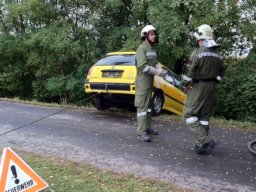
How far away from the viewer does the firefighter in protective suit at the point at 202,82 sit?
633 centimetres

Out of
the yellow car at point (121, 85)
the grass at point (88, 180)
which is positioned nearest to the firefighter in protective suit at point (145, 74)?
the grass at point (88, 180)

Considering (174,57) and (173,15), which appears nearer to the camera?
(173,15)

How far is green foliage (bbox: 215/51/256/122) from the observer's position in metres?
10.0

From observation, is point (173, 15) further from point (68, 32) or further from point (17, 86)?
point (17, 86)

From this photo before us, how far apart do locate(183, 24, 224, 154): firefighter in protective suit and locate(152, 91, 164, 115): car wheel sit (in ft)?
11.0

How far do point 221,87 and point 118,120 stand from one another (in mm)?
3096

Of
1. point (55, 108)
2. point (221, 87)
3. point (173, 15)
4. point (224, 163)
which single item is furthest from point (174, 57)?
point (224, 163)

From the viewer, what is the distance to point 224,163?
619 cm

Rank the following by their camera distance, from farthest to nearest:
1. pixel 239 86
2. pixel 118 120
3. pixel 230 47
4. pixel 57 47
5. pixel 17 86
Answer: pixel 17 86 → pixel 57 47 → pixel 230 47 → pixel 239 86 → pixel 118 120

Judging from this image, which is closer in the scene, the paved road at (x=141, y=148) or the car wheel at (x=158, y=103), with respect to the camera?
the paved road at (x=141, y=148)

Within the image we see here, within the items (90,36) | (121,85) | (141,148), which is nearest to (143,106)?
(141,148)

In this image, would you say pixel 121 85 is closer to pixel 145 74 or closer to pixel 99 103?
pixel 99 103

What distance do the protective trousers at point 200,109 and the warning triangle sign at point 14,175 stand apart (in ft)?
9.48

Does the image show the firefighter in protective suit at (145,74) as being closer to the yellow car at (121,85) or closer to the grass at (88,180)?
the grass at (88,180)
